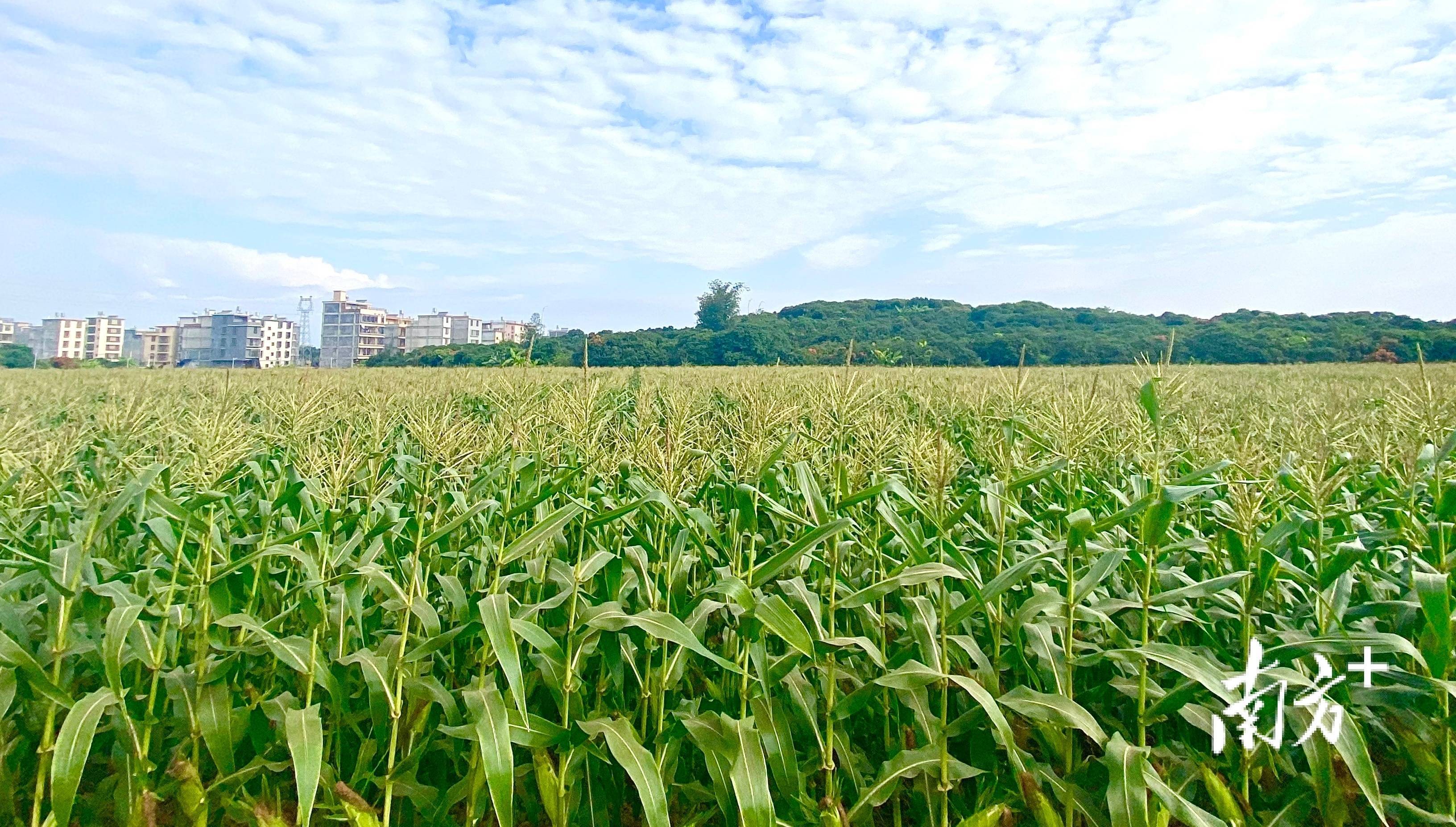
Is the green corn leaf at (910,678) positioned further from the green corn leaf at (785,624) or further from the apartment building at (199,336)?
the apartment building at (199,336)

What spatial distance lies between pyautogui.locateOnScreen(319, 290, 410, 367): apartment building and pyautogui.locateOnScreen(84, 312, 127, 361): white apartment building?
103ft

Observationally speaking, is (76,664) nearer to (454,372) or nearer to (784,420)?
(784,420)

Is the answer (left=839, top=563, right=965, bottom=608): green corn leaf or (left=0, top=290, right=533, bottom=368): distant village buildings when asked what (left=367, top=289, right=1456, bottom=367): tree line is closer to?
(left=0, top=290, right=533, bottom=368): distant village buildings

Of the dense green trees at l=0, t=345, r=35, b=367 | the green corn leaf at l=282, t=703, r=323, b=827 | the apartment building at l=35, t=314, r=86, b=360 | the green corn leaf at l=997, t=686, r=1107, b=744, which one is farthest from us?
the apartment building at l=35, t=314, r=86, b=360

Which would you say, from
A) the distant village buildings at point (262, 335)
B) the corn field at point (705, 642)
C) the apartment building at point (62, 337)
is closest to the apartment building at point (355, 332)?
the distant village buildings at point (262, 335)

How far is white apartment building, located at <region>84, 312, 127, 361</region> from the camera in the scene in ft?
274

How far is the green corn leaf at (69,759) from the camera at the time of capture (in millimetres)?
1726

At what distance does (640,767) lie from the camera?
186cm

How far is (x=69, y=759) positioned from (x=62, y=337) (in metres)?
116

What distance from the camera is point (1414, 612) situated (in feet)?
7.29

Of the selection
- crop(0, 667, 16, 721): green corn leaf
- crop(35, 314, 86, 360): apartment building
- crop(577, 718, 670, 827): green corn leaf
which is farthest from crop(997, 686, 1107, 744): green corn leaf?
crop(35, 314, 86, 360): apartment building

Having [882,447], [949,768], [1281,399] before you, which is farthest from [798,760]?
[1281,399]

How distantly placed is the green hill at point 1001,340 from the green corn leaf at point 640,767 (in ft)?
70.9

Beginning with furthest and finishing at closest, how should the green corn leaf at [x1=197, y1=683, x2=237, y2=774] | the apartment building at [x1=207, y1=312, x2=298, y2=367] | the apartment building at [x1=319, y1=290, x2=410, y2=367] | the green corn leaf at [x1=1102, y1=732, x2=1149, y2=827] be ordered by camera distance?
the apartment building at [x1=319, y1=290, x2=410, y2=367]
the apartment building at [x1=207, y1=312, x2=298, y2=367]
the green corn leaf at [x1=197, y1=683, x2=237, y2=774]
the green corn leaf at [x1=1102, y1=732, x2=1149, y2=827]
